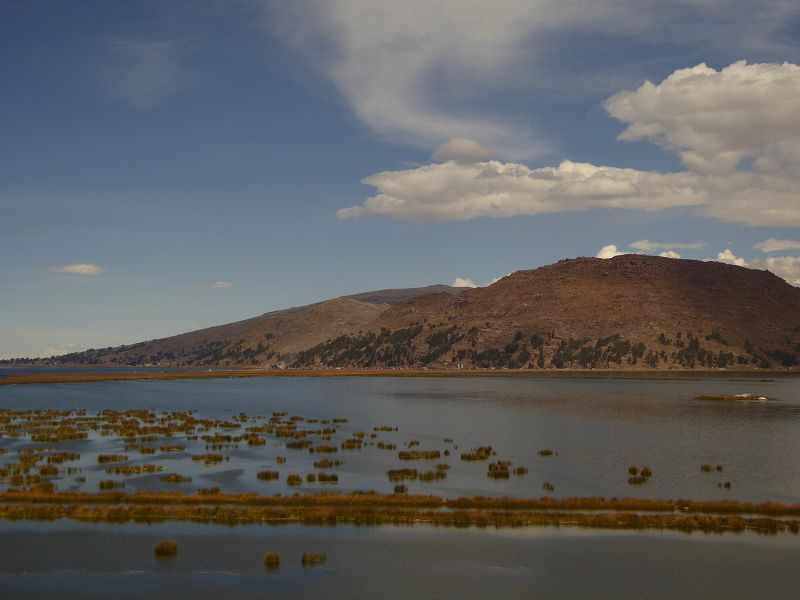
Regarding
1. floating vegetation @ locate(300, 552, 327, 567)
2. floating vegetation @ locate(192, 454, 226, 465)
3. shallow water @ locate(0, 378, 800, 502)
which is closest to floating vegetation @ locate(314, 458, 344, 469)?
shallow water @ locate(0, 378, 800, 502)

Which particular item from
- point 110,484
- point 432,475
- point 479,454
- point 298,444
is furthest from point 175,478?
point 479,454

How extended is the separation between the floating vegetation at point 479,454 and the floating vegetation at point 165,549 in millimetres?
32930

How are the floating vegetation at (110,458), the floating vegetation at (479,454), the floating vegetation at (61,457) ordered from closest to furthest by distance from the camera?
the floating vegetation at (61,457)
the floating vegetation at (110,458)
the floating vegetation at (479,454)

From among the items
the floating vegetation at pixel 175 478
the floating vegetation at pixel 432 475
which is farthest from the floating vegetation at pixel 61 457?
the floating vegetation at pixel 432 475

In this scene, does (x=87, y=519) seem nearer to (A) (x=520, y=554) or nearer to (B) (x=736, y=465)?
(A) (x=520, y=554)

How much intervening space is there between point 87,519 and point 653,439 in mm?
57641

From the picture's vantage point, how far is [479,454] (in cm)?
6538

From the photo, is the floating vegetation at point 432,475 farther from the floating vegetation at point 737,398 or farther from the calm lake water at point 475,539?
the floating vegetation at point 737,398

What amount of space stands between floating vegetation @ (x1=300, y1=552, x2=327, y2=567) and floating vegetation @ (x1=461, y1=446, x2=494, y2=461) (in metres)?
30.6

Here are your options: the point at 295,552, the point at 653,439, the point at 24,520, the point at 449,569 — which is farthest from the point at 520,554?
the point at 653,439

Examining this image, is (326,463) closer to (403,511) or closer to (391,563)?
(403,511)

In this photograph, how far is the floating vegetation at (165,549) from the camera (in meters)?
34.3

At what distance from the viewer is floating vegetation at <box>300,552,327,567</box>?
1315 inches

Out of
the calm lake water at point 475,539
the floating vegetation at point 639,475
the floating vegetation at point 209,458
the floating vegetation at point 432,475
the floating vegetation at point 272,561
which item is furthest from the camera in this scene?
the floating vegetation at point 209,458
